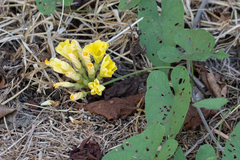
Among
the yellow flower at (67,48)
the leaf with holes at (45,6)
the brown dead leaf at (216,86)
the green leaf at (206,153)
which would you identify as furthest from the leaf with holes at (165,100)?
the leaf with holes at (45,6)

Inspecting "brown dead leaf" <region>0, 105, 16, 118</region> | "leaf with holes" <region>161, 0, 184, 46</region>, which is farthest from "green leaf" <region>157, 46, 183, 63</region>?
"brown dead leaf" <region>0, 105, 16, 118</region>

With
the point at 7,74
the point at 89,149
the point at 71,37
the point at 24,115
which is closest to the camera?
the point at 89,149

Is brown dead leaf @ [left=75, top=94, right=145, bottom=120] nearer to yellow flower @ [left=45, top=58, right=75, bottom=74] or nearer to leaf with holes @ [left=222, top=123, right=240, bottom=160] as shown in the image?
yellow flower @ [left=45, top=58, right=75, bottom=74]

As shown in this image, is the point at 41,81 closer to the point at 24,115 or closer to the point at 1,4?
the point at 24,115

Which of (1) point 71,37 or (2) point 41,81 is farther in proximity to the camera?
(1) point 71,37

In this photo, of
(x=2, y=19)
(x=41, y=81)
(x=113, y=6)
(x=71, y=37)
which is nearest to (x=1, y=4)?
(x=2, y=19)
